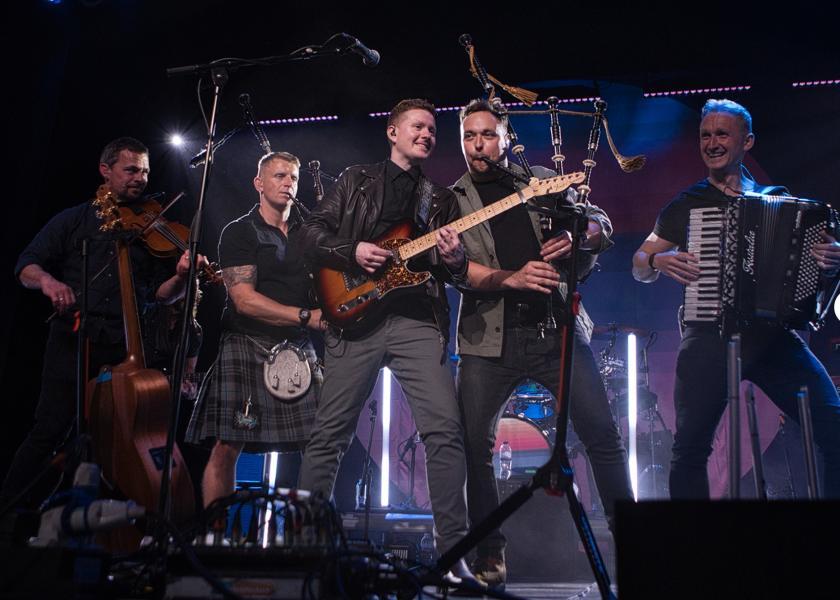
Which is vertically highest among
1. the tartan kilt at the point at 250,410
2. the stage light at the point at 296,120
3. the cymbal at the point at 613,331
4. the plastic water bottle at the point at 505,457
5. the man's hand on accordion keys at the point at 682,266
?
the stage light at the point at 296,120

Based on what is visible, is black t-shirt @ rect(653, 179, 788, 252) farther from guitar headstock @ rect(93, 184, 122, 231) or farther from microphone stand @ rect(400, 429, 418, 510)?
microphone stand @ rect(400, 429, 418, 510)

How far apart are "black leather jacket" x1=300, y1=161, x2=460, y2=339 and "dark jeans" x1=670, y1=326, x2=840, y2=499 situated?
147 cm

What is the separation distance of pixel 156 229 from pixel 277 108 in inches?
107

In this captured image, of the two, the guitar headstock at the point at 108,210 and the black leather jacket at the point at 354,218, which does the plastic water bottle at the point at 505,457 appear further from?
the guitar headstock at the point at 108,210

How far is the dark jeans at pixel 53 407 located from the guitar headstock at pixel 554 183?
2789mm

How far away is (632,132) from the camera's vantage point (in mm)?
7438

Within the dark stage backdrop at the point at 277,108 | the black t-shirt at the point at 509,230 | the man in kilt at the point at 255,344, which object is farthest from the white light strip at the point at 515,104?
the black t-shirt at the point at 509,230

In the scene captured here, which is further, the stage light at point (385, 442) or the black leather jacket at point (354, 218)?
the stage light at point (385, 442)

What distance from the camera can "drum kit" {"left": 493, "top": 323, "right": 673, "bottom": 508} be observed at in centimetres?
660

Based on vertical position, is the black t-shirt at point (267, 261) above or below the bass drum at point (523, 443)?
above

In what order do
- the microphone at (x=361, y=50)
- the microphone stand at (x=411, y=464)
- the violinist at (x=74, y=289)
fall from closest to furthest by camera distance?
the microphone at (x=361, y=50) < the violinist at (x=74, y=289) < the microphone stand at (x=411, y=464)

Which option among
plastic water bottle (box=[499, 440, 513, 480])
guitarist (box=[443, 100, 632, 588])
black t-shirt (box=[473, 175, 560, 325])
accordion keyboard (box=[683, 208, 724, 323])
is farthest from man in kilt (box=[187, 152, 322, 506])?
plastic water bottle (box=[499, 440, 513, 480])

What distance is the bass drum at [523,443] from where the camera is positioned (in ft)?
21.4

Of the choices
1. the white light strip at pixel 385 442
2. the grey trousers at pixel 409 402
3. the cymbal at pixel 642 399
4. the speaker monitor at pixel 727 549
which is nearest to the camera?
the speaker monitor at pixel 727 549
